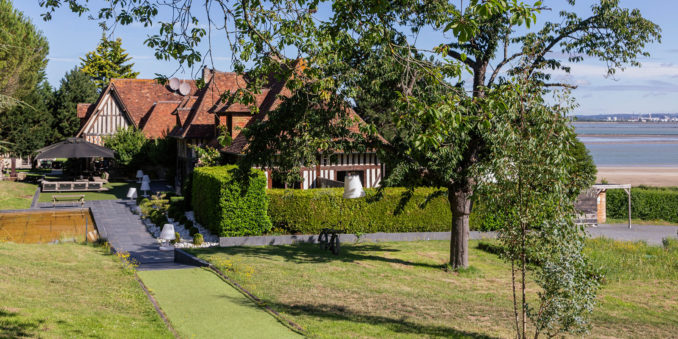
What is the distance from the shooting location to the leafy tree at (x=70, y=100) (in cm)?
5078

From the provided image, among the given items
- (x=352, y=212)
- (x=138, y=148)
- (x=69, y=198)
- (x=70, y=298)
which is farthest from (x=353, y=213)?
(x=138, y=148)

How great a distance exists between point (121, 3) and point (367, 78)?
24.9 feet

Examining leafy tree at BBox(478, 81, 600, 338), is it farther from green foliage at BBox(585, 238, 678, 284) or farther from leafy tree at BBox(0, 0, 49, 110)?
leafy tree at BBox(0, 0, 49, 110)

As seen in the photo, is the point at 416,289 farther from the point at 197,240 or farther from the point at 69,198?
the point at 69,198

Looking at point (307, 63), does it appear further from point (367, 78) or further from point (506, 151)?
point (367, 78)

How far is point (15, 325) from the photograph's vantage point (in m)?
8.44

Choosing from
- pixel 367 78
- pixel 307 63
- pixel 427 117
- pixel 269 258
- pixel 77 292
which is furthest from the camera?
pixel 269 258

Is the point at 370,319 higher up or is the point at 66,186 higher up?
the point at 66,186

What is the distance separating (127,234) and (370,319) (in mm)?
14383

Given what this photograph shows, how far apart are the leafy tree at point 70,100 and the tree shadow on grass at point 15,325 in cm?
4541

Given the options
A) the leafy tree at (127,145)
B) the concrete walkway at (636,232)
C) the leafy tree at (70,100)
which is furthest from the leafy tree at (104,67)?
the concrete walkway at (636,232)

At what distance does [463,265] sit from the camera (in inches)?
656

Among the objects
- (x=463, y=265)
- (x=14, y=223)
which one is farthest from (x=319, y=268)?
(x=14, y=223)

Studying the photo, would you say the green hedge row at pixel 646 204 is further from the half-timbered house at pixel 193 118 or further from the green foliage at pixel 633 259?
the half-timbered house at pixel 193 118
